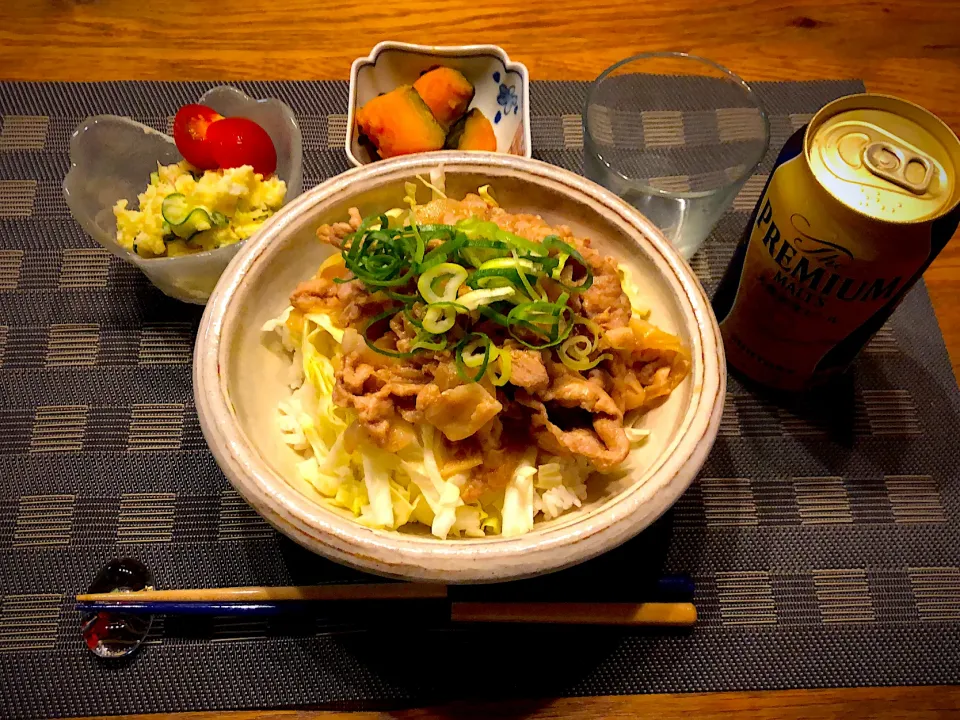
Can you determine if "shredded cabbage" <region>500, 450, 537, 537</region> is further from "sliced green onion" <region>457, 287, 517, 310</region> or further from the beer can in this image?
the beer can

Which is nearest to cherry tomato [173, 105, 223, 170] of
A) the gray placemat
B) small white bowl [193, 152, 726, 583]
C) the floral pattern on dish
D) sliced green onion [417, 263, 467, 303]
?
the gray placemat

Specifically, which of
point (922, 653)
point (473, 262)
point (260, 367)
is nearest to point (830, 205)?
point (473, 262)

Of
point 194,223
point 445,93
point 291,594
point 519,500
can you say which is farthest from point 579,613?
point 445,93

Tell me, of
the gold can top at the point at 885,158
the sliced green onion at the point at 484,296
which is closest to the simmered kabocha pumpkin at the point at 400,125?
the sliced green onion at the point at 484,296

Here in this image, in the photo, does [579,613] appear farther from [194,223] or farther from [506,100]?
[506,100]

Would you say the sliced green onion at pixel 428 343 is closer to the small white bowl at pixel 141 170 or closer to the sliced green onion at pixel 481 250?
the sliced green onion at pixel 481 250

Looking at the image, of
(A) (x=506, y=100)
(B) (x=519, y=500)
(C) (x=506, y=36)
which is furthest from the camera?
(C) (x=506, y=36)
